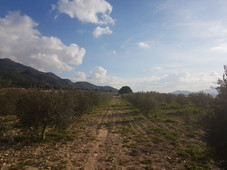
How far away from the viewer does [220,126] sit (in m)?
4.74

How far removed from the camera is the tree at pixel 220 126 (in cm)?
466

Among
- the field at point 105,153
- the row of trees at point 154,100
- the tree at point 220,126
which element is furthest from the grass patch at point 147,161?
the row of trees at point 154,100

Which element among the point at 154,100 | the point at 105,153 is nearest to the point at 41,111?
the point at 105,153

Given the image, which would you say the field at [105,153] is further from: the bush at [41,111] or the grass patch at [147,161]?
the bush at [41,111]

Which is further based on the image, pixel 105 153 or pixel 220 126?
pixel 105 153

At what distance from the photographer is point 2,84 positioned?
71.6 ft

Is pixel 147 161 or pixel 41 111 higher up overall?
pixel 41 111

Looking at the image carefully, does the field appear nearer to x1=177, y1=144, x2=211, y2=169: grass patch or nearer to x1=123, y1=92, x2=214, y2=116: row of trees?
x1=177, y1=144, x2=211, y2=169: grass patch

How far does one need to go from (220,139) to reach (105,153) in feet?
20.6

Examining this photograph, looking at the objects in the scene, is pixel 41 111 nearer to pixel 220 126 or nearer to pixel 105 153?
pixel 105 153

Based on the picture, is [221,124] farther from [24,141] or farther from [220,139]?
[24,141]

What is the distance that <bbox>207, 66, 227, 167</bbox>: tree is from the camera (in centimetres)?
466

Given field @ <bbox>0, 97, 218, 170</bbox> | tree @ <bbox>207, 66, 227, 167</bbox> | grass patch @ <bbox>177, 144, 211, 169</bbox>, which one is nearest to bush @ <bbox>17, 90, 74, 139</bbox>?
field @ <bbox>0, 97, 218, 170</bbox>

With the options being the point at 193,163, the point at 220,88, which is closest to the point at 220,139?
the point at 220,88
